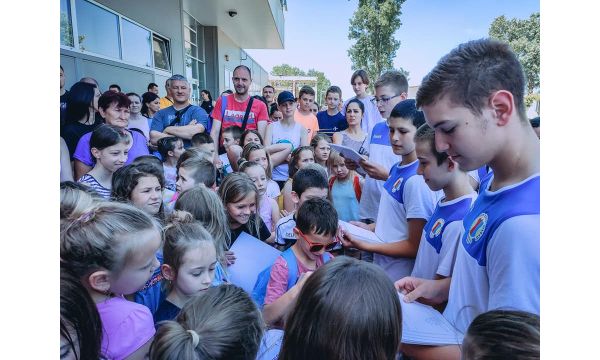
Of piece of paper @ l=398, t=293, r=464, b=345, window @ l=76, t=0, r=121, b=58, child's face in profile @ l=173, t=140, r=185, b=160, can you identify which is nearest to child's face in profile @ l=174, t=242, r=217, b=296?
piece of paper @ l=398, t=293, r=464, b=345

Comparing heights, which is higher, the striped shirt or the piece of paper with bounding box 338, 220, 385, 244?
the striped shirt

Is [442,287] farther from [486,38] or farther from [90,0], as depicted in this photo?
[90,0]

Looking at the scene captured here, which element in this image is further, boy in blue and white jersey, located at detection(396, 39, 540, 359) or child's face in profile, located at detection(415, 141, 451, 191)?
child's face in profile, located at detection(415, 141, 451, 191)

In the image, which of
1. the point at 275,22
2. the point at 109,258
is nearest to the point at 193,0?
the point at 275,22

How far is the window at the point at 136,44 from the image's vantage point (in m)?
6.12

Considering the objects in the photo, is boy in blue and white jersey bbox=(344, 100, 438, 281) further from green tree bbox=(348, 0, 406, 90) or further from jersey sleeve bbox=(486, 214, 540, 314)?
jersey sleeve bbox=(486, 214, 540, 314)

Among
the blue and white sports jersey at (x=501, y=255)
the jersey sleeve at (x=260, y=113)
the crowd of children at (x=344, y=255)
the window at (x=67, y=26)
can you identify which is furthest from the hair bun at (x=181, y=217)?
the window at (x=67, y=26)

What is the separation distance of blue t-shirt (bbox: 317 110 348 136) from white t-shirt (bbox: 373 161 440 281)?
8.76ft

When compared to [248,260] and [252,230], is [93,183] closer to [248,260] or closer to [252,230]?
[252,230]

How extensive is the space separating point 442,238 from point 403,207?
38cm

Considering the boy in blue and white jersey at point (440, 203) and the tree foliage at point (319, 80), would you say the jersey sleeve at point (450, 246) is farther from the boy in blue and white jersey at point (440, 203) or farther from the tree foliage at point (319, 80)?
the tree foliage at point (319, 80)

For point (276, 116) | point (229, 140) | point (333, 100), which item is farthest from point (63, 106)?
point (276, 116)

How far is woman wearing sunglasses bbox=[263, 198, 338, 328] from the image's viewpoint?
4.91ft
